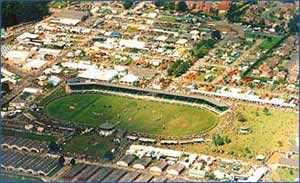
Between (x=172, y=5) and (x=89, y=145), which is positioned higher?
(x=172, y=5)

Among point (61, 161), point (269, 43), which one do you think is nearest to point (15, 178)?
point (61, 161)

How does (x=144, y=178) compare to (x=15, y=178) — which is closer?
(x=144, y=178)

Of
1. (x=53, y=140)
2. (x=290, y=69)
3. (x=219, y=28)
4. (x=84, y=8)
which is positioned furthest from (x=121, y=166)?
(x=84, y=8)

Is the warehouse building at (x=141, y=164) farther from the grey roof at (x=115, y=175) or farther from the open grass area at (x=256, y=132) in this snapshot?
the open grass area at (x=256, y=132)

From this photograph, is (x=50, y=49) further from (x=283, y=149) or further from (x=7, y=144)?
(x=283, y=149)

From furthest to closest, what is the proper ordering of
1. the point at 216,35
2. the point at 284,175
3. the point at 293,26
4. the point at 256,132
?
1. the point at 293,26
2. the point at 216,35
3. the point at 256,132
4. the point at 284,175

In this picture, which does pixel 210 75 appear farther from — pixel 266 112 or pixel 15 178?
pixel 15 178

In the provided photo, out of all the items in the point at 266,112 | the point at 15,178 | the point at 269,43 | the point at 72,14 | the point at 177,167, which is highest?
the point at 72,14
